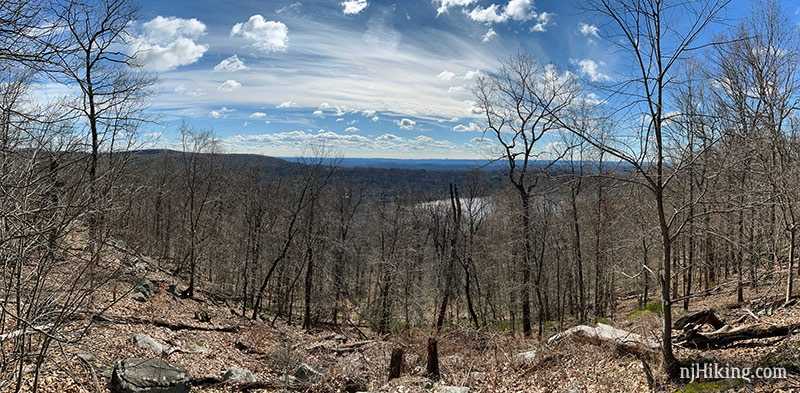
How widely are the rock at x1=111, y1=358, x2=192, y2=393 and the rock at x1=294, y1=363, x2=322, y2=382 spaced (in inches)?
86.4

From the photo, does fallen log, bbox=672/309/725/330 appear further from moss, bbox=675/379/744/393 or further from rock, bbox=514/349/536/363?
rock, bbox=514/349/536/363

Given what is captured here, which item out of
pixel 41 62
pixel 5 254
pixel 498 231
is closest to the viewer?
pixel 41 62

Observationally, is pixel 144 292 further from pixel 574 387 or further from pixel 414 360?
pixel 574 387

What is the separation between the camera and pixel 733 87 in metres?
13.0

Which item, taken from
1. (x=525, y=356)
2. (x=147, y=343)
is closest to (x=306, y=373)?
(x=147, y=343)

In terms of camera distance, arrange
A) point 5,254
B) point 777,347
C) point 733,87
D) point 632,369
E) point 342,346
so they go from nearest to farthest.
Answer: point 5,254 → point 777,347 → point 632,369 → point 733,87 → point 342,346

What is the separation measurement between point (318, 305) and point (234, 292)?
701 centimetres

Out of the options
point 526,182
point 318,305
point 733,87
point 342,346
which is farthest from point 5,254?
point 318,305

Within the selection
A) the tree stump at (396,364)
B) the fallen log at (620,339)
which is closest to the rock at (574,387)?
the fallen log at (620,339)

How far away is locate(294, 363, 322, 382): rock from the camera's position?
339 inches

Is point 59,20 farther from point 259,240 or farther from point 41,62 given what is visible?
point 259,240

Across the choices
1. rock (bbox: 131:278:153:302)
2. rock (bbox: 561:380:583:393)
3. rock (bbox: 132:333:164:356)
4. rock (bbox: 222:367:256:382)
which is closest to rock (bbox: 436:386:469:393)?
rock (bbox: 561:380:583:393)

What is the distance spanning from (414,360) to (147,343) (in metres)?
5.84

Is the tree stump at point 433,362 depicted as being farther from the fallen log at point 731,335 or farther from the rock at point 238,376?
the fallen log at point 731,335
